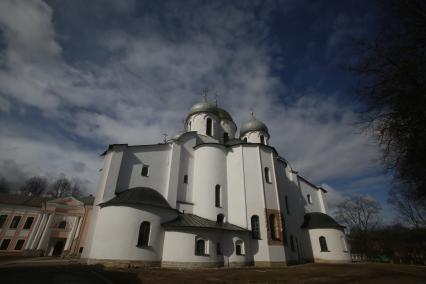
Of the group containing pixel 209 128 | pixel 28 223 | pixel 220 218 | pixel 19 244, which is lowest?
pixel 19 244

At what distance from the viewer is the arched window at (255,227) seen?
736 inches

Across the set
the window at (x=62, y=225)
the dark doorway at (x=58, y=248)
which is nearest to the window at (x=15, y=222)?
the window at (x=62, y=225)

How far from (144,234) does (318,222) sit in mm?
19305

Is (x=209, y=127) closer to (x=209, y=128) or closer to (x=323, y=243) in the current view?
(x=209, y=128)

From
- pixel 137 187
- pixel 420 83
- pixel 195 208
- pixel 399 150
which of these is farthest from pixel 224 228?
pixel 420 83

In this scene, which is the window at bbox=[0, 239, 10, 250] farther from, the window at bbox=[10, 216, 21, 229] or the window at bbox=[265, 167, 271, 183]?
the window at bbox=[265, 167, 271, 183]

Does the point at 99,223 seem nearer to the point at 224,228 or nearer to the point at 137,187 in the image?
the point at 137,187

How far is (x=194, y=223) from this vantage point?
1702 centimetres

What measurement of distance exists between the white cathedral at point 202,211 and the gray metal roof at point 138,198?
7 centimetres

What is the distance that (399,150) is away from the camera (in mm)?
6738

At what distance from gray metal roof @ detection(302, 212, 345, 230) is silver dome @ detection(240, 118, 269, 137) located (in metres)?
11.7

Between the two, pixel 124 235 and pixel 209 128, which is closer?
pixel 124 235

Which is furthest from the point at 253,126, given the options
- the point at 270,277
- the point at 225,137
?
the point at 270,277

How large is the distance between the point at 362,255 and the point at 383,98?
4766cm
